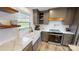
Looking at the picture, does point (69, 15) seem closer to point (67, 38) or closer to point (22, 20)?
point (67, 38)

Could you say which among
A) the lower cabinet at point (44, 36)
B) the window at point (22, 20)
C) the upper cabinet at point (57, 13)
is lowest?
the lower cabinet at point (44, 36)

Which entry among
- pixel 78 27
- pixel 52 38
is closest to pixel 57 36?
pixel 52 38

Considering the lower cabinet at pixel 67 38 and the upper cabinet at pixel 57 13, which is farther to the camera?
the upper cabinet at pixel 57 13

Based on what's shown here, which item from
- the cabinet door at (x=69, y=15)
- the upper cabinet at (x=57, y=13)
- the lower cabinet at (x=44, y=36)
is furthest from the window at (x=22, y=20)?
the cabinet door at (x=69, y=15)

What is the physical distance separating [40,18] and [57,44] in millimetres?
1795

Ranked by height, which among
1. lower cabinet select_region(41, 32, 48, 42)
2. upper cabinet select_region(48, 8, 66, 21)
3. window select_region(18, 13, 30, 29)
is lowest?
lower cabinet select_region(41, 32, 48, 42)

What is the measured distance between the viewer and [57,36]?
3.16 metres

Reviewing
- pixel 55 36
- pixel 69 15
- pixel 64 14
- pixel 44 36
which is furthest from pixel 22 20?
pixel 69 15

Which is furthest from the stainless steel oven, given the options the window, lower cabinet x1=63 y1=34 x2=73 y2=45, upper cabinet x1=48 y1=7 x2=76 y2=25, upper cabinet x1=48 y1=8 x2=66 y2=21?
the window

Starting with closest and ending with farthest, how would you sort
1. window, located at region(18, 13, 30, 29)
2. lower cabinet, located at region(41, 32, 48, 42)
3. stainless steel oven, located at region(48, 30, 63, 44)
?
window, located at region(18, 13, 30, 29), stainless steel oven, located at region(48, 30, 63, 44), lower cabinet, located at region(41, 32, 48, 42)

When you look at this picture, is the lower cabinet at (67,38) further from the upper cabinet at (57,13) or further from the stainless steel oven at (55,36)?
the upper cabinet at (57,13)

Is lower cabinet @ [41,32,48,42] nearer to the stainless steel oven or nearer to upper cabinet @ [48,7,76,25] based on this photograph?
the stainless steel oven
